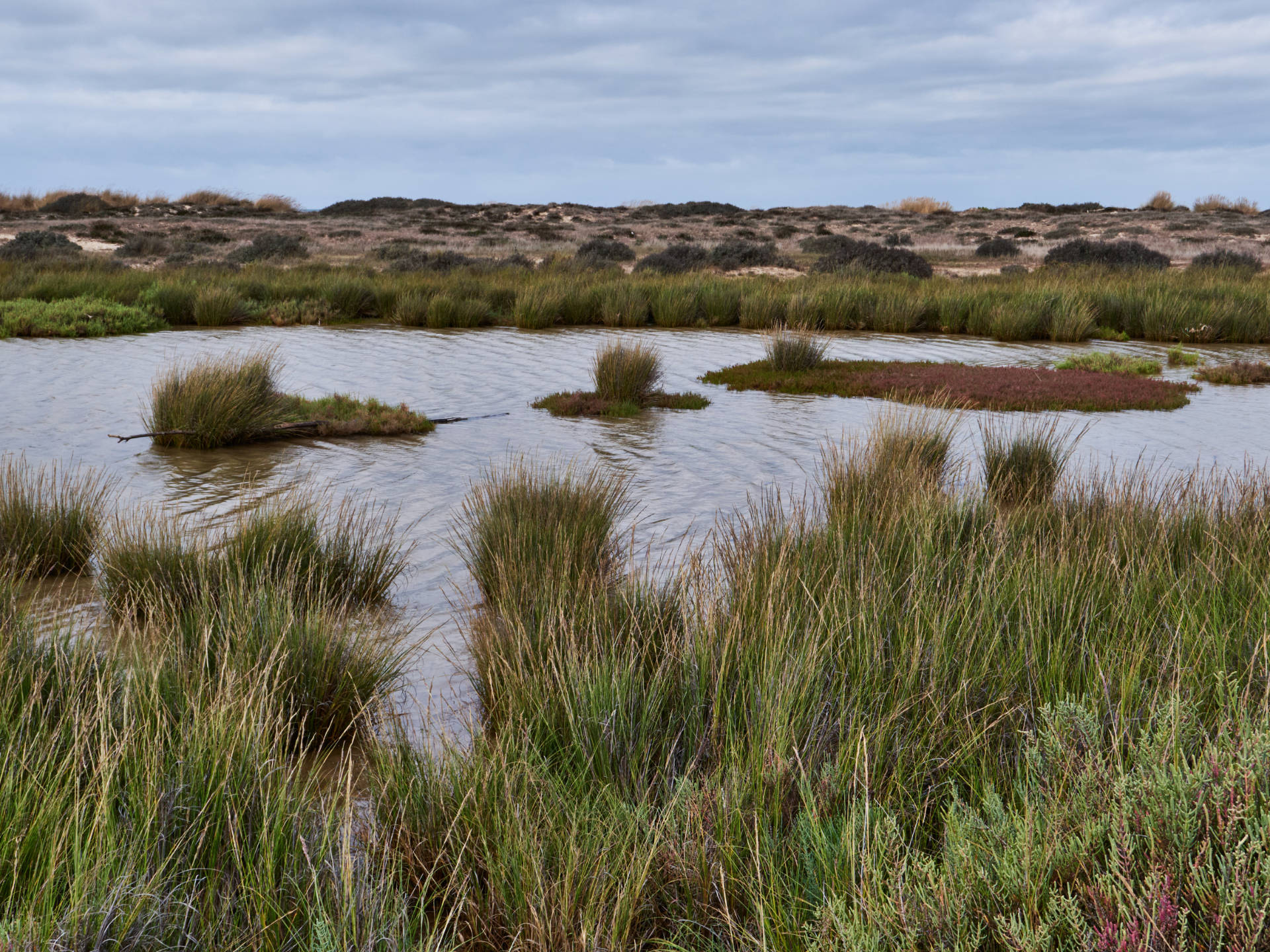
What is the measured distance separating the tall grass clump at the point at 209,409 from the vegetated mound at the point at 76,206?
48.3 m

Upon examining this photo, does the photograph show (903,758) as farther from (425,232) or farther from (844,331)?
(425,232)

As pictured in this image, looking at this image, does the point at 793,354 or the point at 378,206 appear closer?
the point at 793,354

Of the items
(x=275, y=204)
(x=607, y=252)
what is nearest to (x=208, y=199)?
(x=275, y=204)

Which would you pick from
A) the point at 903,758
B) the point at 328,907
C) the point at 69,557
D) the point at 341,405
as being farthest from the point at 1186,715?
the point at 341,405

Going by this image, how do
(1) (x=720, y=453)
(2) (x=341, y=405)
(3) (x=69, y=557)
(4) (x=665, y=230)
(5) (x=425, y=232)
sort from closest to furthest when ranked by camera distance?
(3) (x=69, y=557) < (1) (x=720, y=453) < (2) (x=341, y=405) < (5) (x=425, y=232) < (4) (x=665, y=230)

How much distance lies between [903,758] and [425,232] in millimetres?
47146

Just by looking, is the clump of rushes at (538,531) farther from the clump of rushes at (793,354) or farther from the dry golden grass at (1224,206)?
the dry golden grass at (1224,206)

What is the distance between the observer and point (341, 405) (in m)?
10.6

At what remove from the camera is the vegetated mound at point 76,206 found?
5038 cm

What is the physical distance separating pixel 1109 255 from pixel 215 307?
25.9m

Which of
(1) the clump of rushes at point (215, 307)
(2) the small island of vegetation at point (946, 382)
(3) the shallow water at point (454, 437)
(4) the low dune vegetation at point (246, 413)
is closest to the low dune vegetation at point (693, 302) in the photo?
(1) the clump of rushes at point (215, 307)

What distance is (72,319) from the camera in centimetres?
1744

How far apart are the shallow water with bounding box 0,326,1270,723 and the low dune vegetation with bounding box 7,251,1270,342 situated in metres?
2.35

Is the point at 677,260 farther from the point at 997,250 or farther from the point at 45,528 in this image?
the point at 45,528
